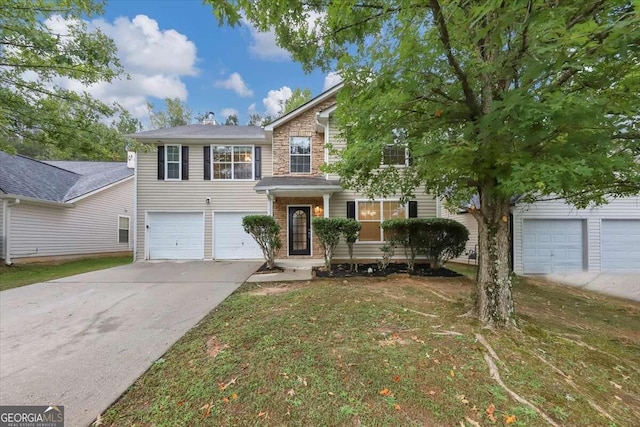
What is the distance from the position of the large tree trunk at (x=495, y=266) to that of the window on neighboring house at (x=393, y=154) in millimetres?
1316

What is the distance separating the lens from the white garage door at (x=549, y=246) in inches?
409

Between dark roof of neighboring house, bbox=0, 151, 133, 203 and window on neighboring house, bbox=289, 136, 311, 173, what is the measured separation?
35.2ft

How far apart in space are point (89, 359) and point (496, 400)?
14.6 ft

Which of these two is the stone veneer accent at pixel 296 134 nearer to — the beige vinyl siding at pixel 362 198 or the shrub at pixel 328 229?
the beige vinyl siding at pixel 362 198

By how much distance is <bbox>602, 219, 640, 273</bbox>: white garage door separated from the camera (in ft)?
33.4

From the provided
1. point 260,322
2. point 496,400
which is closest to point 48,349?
point 260,322

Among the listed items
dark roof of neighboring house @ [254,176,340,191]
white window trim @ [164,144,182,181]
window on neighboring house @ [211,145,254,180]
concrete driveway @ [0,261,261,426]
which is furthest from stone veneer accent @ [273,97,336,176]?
concrete driveway @ [0,261,261,426]

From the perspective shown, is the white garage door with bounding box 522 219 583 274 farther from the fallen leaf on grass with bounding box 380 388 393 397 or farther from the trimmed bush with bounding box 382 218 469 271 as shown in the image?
the fallen leaf on grass with bounding box 380 388 393 397

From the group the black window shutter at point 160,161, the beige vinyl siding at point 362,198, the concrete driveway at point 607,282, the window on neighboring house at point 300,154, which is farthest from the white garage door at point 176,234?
the concrete driveway at point 607,282

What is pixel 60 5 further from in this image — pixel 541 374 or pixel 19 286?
pixel 541 374

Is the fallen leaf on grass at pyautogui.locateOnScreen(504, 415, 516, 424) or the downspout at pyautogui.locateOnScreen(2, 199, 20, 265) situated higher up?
the downspout at pyautogui.locateOnScreen(2, 199, 20, 265)

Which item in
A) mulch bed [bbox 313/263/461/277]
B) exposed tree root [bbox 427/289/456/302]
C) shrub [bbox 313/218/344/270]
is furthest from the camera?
shrub [bbox 313/218/344/270]

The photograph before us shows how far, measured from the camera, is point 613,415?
2518 mm

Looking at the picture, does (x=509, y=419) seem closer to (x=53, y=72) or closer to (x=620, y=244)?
(x=620, y=244)
